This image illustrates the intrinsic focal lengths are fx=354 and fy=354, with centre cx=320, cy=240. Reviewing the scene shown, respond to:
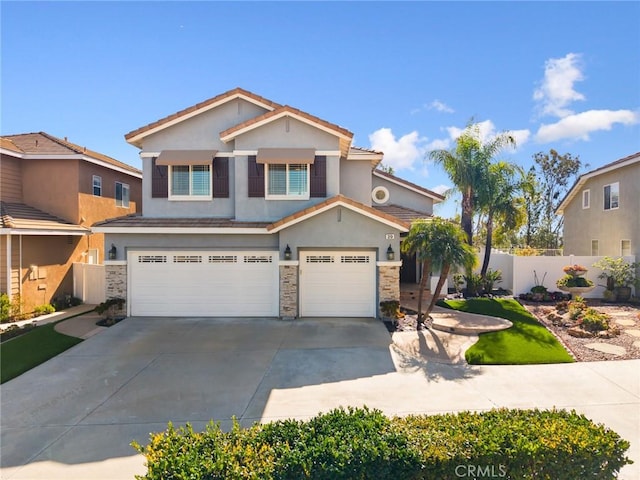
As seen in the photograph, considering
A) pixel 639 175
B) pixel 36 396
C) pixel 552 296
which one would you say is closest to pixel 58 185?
pixel 36 396

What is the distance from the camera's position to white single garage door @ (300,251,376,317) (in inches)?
523

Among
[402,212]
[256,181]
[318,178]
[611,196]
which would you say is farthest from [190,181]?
[611,196]

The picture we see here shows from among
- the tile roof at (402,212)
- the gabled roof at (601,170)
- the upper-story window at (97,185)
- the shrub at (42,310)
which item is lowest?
the shrub at (42,310)

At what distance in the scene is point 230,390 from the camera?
755 centimetres

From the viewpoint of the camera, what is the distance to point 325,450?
3838 mm

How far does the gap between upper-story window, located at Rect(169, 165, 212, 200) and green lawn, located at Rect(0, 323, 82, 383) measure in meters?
6.42

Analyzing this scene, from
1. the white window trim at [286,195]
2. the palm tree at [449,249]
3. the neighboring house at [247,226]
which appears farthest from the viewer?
the white window trim at [286,195]

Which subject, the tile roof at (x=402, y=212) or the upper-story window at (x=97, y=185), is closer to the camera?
the tile roof at (x=402, y=212)

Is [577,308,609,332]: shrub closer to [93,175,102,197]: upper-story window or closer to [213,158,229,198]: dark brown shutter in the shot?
[213,158,229,198]: dark brown shutter

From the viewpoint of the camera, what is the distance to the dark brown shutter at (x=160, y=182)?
14.6 metres

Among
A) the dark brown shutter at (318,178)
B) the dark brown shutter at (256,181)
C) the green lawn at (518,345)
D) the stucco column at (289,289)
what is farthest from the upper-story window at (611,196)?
the dark brown shutter at (256,181)

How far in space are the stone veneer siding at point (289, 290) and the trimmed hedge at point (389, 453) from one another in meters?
8.86

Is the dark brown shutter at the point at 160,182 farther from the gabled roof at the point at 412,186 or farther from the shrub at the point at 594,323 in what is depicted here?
the shrub at the point at 594,323

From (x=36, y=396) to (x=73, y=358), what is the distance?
227cm
